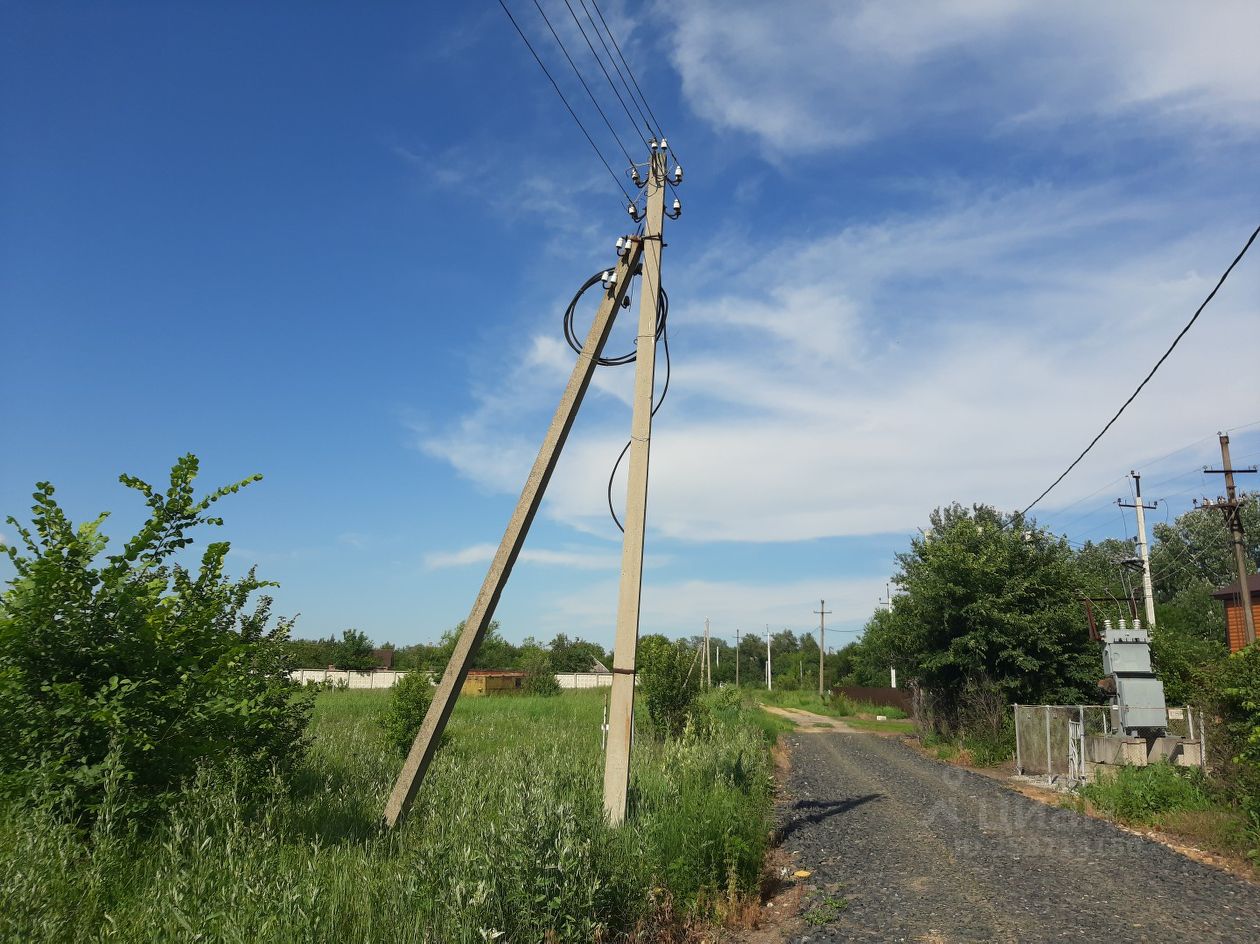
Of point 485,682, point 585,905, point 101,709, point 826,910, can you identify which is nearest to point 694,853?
point 826,910

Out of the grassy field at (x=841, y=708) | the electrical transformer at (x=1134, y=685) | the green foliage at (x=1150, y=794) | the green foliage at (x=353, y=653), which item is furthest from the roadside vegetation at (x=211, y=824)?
the green foliage at (x=353, y=653)

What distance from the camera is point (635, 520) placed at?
26.7 ft

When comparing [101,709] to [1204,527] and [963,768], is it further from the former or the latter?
[1204,527]

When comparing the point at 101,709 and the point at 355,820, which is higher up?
the point at 101,709

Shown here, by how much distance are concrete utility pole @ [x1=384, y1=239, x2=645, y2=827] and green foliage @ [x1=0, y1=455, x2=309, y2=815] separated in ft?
5.68

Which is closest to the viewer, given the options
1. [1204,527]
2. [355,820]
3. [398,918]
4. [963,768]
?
[398,918]

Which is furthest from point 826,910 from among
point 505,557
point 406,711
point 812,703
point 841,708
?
point 812,703

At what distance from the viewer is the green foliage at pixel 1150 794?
35.0 ft

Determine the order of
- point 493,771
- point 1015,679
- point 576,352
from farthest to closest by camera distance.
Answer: point 1015,679 → point 493,771 → point 576,352

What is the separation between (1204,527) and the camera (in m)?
57.8

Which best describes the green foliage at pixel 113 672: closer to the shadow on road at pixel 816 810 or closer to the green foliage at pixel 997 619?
the shadow on road at pixel 816 810

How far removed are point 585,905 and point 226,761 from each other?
376 cm

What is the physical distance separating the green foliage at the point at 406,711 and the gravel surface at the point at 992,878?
7620 millimetres

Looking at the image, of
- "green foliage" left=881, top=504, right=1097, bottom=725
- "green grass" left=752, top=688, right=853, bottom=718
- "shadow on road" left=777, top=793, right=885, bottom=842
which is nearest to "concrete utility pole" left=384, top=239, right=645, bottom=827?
"shadow on road" left=777, top=793, right=885, bottom=842
